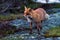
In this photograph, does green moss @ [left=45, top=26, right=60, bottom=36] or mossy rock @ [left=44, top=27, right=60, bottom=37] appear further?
green moss @ [left=45, top=26, right=60, bottom=36]

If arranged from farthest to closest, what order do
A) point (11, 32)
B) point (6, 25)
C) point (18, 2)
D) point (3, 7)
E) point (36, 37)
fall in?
point (18, 2) < point (3, 7) < point (6, 25) < point (11, 32) < point (36, 37)

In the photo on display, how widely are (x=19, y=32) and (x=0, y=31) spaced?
82 centimetres

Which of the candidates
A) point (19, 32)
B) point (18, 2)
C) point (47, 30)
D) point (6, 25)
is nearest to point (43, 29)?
point (47, 30)

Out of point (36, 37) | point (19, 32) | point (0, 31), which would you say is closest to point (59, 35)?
point (36, 37)

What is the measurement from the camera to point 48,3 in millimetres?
19516

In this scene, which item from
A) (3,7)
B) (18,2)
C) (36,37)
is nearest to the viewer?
(36,37)

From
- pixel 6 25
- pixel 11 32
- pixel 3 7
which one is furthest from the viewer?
pixel 3 7

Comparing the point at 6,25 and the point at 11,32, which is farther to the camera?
the point at 6,25

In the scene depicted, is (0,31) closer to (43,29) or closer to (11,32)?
(11,32)

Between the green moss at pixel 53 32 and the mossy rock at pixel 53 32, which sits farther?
the green moss at pixel 53 32

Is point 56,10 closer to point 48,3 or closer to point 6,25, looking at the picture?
point 48,3

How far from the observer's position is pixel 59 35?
9.79 meters

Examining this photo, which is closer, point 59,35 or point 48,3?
point 59,35

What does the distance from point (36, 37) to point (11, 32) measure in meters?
1.46
